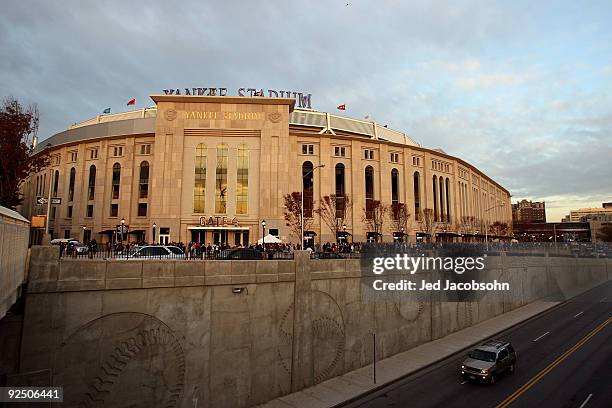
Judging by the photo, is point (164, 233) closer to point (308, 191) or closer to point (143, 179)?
point (143, 179)

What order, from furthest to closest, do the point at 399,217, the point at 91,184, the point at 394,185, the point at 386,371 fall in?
the point at 394,185 < the point at 91,184 < the point at 399,217 < the point at 386,371

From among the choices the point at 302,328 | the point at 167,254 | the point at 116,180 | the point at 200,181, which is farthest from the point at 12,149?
the point at 116,180

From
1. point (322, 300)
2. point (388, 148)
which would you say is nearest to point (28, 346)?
point (322, 300)

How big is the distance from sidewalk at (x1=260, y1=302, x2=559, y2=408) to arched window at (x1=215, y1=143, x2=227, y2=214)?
4230 centimetres

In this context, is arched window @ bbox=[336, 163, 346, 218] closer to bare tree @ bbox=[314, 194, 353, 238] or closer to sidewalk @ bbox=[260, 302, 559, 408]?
bare tree @ bbox=[314, 194, 353, 238]

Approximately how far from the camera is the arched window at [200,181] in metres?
62.9

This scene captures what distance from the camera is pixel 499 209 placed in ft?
435

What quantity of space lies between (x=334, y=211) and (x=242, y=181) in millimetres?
17162

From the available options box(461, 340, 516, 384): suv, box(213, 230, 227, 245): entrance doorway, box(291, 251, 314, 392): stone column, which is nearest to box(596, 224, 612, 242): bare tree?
box(213, 230, 227, 245): entrance doorway

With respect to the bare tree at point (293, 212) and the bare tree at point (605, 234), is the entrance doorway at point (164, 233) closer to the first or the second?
the bare tree at point (293, 212)

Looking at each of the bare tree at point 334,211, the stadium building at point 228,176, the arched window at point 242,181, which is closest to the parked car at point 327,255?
the stadium building at point 228,176

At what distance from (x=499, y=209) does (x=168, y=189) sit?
11587 centimetres

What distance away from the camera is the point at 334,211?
6719 cm

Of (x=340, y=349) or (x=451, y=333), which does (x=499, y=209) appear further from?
(x=340, y=349)
